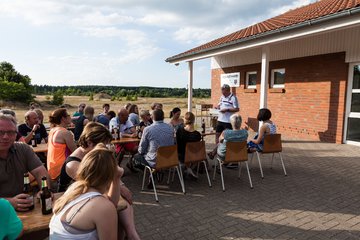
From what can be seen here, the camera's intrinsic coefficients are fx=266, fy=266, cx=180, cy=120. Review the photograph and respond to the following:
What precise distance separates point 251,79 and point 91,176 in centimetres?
1046

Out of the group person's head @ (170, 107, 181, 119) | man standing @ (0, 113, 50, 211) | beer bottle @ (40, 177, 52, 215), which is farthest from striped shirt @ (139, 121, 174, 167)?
beer bottle @ (40, 177, 52, 215)

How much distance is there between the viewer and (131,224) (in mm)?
2270

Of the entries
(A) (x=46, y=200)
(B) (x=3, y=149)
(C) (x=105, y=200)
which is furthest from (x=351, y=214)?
(B) (x=3, y=149)

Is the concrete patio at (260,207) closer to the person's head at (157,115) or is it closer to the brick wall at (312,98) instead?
the person's head at (157,115)

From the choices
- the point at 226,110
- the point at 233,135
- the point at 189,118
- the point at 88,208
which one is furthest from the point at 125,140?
the point at 88,208

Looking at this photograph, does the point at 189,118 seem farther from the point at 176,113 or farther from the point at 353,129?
the point at 353,129

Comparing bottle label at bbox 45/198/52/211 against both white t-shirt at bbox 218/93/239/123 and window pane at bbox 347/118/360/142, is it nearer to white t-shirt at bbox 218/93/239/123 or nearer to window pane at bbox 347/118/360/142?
white t-shirt at bbox 218/93/239/123

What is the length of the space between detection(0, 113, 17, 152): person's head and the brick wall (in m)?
8.38

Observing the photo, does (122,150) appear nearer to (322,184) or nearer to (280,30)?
(322,184)

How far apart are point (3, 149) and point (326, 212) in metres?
3.91

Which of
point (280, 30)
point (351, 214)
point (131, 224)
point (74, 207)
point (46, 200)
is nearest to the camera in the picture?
point (74, 207)

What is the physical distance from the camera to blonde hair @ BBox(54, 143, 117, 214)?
1.69 meters

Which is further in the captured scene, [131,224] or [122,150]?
[122,150]

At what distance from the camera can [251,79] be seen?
11.3 metres
